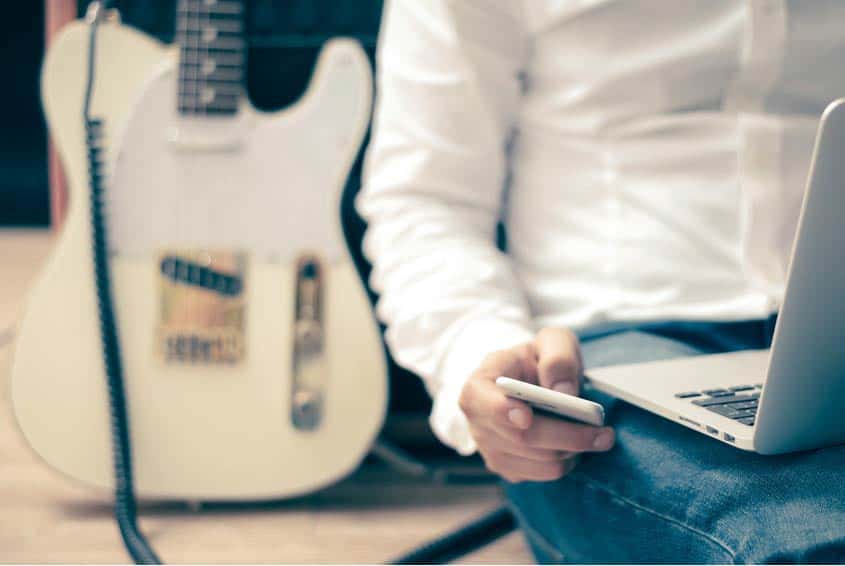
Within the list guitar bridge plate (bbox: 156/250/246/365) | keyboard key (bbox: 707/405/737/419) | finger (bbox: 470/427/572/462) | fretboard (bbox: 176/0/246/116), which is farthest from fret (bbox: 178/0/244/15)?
keyboard key (bbox: 707/405/737/419)

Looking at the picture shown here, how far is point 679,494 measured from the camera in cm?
60

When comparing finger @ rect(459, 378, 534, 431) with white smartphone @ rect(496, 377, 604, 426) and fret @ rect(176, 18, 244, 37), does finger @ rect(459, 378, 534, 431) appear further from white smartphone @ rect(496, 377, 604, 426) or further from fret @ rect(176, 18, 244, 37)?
fret @ rect(176, 18, 244, 37)

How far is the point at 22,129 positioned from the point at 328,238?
9.08 ft

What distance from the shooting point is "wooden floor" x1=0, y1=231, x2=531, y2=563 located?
940 mm

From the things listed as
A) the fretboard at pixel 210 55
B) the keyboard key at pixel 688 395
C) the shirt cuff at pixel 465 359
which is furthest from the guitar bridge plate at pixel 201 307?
the keyboard key at pixel 688 395

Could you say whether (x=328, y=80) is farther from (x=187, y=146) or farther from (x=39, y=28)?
(x=39, y=28)

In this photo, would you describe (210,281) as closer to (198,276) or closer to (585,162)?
(198,276)

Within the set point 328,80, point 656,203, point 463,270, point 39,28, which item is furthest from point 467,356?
Answer: point 39,28

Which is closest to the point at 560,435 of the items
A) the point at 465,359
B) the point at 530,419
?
the point at 530,419

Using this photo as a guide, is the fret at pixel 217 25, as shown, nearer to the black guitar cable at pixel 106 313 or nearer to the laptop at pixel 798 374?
the black guitar cable at pixel 106 313

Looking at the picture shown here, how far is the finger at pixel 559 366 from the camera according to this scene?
62cm

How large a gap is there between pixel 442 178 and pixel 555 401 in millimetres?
333

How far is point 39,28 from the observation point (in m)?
3.32

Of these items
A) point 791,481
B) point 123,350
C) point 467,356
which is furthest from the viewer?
point 123,350
